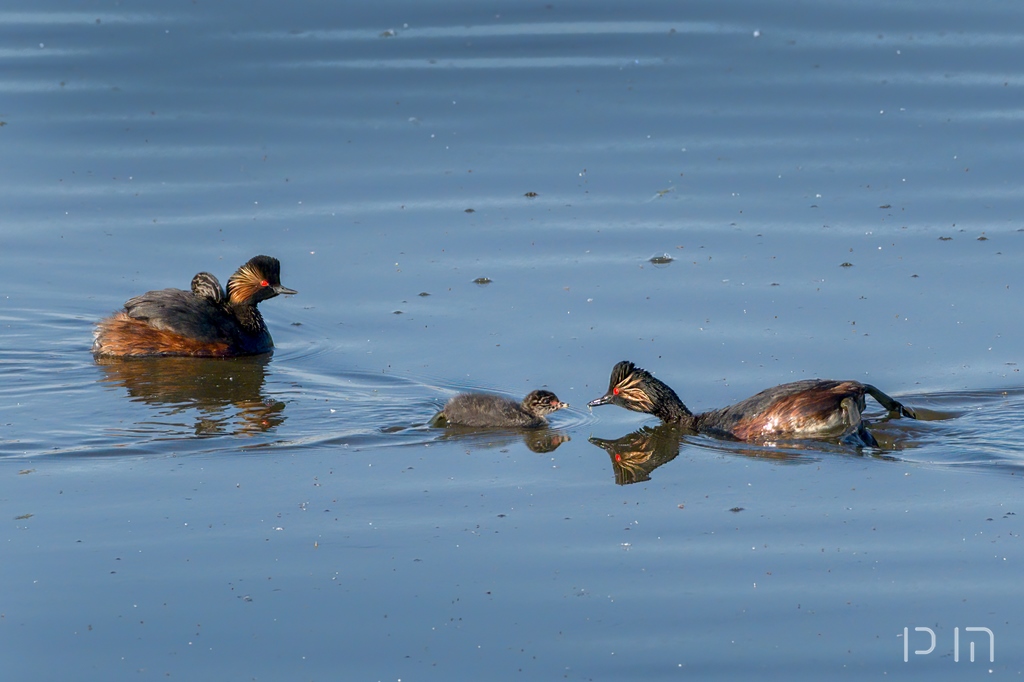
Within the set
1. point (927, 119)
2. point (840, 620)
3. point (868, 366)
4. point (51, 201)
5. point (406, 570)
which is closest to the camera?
point (840, 620)

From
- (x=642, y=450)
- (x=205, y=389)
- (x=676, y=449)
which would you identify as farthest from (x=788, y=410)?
(x=205, y=389)

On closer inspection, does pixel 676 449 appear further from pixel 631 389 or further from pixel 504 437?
pixel 504 437

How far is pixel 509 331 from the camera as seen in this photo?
1103 cm

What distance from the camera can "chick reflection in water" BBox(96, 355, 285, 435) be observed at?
9.33 metres

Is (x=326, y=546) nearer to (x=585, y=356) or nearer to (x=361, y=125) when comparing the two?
(x=585, y=356)

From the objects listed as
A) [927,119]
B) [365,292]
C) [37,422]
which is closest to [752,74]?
[927,119]

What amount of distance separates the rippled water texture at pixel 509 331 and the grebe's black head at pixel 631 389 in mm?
230

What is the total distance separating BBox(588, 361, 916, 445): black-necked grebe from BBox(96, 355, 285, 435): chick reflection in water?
2.48 m

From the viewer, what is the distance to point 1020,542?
23.4 feet

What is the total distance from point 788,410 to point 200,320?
4751mm

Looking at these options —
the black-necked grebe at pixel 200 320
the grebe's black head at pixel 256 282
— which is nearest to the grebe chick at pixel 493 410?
the black-necked grebe at pixel 200 320

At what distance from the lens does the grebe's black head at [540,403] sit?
927 centimetres

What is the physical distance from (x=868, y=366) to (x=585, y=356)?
2.02m

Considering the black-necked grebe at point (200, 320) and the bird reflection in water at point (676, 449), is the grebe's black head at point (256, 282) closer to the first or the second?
the black-necked grebe at point (200, 320)
